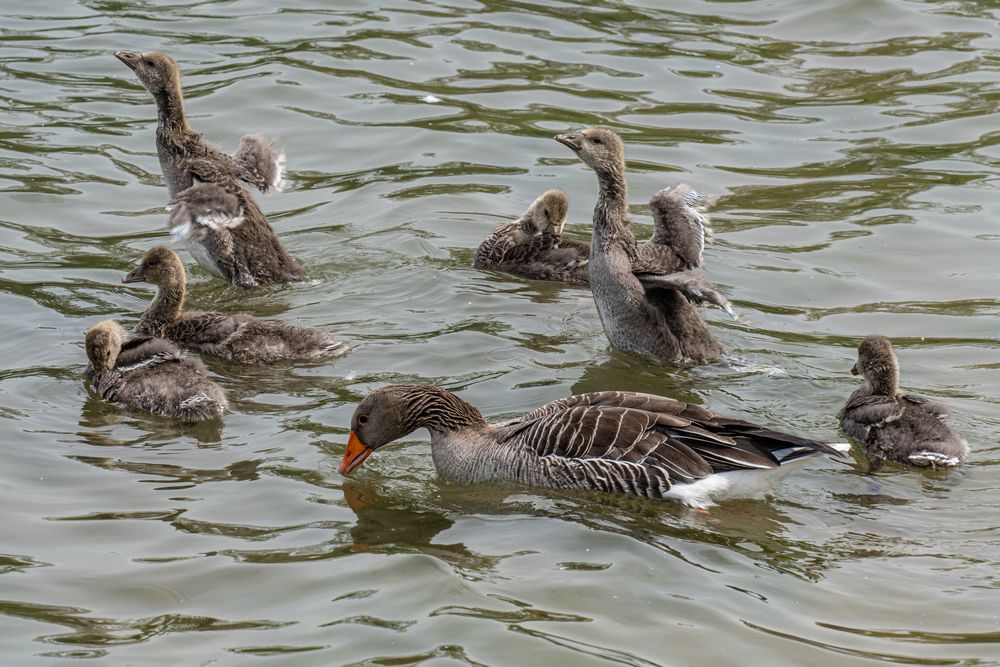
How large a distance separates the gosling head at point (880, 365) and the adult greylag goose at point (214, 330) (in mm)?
4250

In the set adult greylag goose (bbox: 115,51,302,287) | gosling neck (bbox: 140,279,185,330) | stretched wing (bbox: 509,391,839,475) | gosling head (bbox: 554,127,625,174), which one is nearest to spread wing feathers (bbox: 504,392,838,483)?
stretched wing (bbox: 509,391,839,475)

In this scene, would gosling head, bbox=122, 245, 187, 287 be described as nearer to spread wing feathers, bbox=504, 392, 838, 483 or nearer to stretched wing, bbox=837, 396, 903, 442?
spread wing feathers, bbox=504, 392, 838, 483

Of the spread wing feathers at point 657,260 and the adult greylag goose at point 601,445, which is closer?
the adult greylag goose at point 601,445

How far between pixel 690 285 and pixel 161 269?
4514 millimetres

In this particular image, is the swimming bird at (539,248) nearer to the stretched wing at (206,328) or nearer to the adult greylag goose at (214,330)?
the adult greylag goose at (214,330)

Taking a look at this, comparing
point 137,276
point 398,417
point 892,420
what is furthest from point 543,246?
point 892,420

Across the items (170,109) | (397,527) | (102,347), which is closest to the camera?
(397,527)

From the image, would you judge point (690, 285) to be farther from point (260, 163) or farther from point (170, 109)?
point (170, 109)

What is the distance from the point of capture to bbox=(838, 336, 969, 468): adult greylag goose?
9.80 meters

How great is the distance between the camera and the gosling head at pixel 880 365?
34.4ft

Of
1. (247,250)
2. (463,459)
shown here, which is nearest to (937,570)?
(463,459)

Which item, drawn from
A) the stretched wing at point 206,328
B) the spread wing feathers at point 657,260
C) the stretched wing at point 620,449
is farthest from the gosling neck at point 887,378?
the stretched wing at point 206,328

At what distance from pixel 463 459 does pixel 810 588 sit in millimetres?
2646

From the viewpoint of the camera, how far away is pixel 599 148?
493 inches
